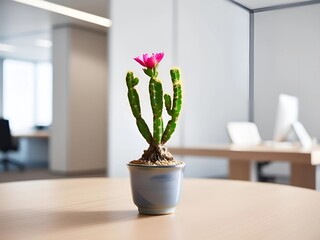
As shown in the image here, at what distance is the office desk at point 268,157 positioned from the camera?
2819 mm

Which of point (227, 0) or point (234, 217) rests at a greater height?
point (227, 0)

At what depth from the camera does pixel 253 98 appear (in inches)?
172

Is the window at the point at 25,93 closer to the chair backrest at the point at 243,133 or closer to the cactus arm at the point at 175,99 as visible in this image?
the chair backrest at the point at 243,133

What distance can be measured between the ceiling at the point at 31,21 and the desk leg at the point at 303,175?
2416 millimetres

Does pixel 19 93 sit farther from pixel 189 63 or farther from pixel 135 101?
pixel 135 101

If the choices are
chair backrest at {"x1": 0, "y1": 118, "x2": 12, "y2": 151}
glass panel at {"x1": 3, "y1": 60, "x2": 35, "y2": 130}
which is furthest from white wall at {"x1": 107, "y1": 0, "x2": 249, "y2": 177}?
glass panel at {"x1": 3, "y1": 60, "x2": 35, "y2": 130}

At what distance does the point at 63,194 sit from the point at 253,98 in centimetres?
335

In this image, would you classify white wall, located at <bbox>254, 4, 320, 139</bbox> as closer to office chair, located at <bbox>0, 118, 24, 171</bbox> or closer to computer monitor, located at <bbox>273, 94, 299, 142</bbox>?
computer monitor, located at <bbox>273, 94, 299, 142</bbox>

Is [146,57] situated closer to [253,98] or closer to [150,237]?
[150,237]

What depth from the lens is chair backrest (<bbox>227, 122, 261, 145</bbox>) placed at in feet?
13.2

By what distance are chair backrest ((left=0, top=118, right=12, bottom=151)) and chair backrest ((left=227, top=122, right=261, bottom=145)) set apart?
165 inches

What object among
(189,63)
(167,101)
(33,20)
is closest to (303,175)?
(189,63)

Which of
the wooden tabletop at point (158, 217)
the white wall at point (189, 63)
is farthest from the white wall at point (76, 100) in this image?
the wooden tabletop at point (158, 217)

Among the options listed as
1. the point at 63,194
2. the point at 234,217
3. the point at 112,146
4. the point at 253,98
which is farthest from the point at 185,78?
the point at 234,217
